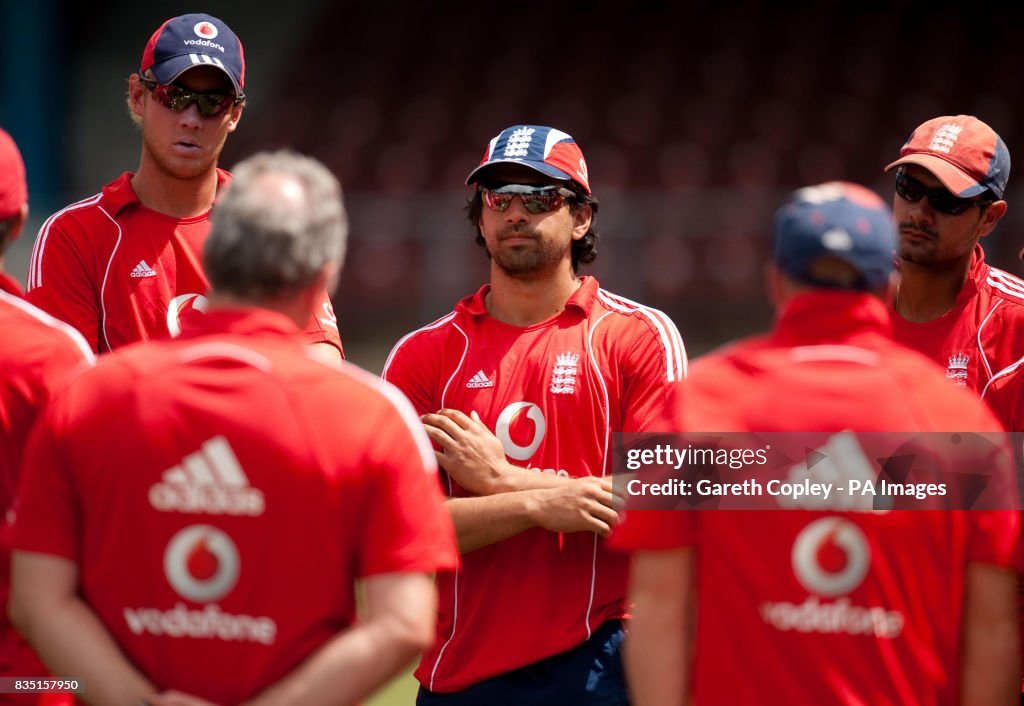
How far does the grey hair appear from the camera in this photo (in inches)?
115

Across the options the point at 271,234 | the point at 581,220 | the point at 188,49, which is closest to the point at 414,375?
the point at 581,220

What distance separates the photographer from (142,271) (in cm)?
493

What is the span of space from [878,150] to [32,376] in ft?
45.4

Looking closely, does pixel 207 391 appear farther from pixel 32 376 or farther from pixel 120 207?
pixel 120 207

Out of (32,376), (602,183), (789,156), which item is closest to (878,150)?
(789,156)

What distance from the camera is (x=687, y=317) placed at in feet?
45.9

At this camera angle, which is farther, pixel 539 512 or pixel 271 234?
pixel 539 512

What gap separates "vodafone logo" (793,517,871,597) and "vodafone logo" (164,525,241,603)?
122 cm

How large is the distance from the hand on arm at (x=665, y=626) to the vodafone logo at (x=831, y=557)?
252 mm

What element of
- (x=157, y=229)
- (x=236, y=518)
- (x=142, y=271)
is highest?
(x=157, y=229)

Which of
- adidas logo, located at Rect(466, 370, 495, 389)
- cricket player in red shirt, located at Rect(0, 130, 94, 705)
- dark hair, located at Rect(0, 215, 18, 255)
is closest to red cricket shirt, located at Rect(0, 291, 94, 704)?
cricket player in red shirt, located at Rect(0, 130, 94, 705)

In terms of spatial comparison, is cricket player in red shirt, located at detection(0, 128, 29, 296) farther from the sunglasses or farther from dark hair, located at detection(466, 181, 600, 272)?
dark hair, located at detection(466, 181, 600, 272)

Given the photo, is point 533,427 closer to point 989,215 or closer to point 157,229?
point 157,229

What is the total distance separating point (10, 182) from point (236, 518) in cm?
117
